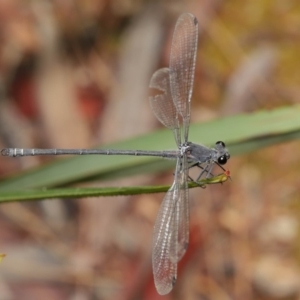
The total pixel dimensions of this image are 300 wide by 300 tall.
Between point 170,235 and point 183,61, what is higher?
point 183,61

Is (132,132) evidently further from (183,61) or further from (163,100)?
(183,61)

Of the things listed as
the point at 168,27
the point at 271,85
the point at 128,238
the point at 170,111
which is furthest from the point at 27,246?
the point at 271,85

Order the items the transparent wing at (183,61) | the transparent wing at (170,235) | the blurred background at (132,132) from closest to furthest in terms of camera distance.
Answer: the transparent wing at (170,235) < the transparent wing at (183,61) < the blurred background at (132,132)

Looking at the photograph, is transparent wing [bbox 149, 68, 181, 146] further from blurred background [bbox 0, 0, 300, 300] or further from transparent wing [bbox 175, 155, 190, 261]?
blurred background [bbox 0, 0, 300, 300]

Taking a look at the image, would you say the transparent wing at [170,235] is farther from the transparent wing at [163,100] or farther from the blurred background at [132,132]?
the blurred background at [132,132]

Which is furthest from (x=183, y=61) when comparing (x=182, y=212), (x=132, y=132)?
(x=132, y=132)

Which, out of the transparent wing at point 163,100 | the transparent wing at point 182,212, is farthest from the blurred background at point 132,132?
the transparent wing at point 182,212

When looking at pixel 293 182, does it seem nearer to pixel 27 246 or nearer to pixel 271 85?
pixel 271 85
